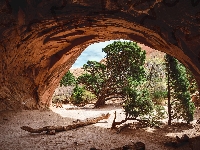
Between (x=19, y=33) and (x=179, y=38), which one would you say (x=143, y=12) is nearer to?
(x=179, y=38)

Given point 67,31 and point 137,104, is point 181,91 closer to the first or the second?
point 137,104

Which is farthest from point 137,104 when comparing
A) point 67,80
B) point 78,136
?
point 67,80

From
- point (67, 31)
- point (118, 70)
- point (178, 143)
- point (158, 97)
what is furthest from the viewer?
point (118, 70)

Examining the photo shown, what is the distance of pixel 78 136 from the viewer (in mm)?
7676

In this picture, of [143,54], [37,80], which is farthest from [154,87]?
[37,80]

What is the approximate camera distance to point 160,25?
6.18 m

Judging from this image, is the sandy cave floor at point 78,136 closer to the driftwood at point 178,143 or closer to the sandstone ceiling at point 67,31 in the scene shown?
the driftwood at point 178,143

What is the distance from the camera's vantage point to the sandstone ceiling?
5.89 m

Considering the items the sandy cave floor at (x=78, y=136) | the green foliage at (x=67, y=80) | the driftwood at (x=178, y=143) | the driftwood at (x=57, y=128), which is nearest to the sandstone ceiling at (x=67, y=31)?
the sandy cave floor at (x=78, y=136)

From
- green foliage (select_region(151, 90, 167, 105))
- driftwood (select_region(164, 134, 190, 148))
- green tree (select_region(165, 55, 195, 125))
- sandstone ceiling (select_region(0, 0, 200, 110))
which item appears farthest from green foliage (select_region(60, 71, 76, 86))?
driftwood (select_region(164, 134, 190, 148))

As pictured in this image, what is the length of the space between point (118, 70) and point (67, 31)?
1049 cm

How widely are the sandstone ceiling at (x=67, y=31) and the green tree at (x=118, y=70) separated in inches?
279

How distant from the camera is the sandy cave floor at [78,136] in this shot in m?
6.51

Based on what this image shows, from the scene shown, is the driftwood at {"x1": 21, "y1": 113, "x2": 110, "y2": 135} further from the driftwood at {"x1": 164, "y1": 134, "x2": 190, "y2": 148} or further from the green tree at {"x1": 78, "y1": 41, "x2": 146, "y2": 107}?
the green tree at {"x1": 78, "y1": 41, "x2": 146, "y2": 107}
